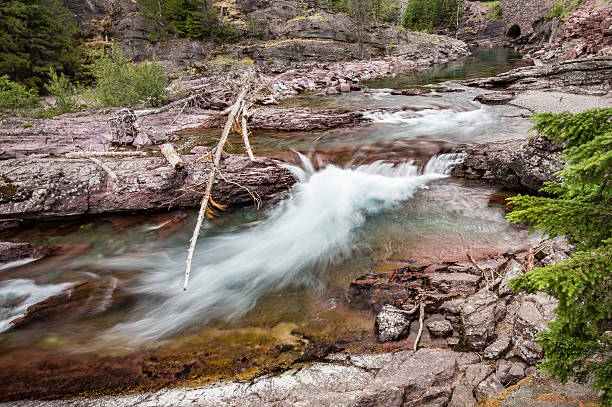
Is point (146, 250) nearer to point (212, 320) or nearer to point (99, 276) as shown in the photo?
point (99, 276)

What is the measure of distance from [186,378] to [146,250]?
354cm

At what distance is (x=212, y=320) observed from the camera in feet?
14.1

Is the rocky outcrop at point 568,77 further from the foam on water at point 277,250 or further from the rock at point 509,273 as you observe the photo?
the rock at point 509,273

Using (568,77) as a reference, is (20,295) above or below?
below

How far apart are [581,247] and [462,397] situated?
1663mm

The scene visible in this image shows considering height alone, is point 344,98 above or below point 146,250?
above

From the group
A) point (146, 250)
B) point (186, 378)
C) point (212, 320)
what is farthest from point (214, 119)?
point (186, 378)

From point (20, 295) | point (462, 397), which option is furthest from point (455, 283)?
point (20, 295)

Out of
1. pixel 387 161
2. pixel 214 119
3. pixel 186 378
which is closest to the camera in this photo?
pixel 186 378

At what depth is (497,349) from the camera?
3.05 m

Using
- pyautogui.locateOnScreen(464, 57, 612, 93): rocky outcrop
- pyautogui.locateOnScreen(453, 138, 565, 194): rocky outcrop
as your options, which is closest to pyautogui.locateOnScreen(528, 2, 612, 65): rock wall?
pyautogui.locateOnScreen(464, 57, 612, 93): rocky outcrop

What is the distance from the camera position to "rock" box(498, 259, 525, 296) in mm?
3725

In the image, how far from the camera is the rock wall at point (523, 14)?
3303 cm

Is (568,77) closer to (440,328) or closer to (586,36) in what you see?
(586,36)
